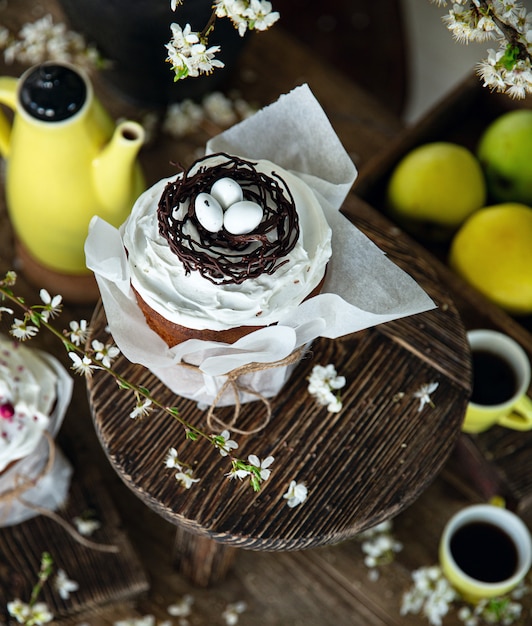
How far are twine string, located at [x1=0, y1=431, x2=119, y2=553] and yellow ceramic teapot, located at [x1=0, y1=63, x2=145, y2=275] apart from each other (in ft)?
0.72

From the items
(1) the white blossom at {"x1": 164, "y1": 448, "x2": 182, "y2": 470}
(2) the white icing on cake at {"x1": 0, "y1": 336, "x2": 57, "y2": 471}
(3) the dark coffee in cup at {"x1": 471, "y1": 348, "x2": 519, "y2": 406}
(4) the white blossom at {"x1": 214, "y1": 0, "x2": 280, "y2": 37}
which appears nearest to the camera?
(4) the white blossom at {"x1": 214, "y1": 0, "x2": 280, "y2": 37}

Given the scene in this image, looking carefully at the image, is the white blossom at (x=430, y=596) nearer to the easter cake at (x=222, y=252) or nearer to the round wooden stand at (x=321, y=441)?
the round wooden stand at (x=321, y=441)

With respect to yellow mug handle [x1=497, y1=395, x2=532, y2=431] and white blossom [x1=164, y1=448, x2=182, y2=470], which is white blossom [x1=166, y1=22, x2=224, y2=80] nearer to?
white blossom [x1=164, y1=448, x2=182, y2=470]

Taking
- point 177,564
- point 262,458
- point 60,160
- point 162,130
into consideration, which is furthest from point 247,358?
point 162,130

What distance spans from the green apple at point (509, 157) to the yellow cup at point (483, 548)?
37 cm

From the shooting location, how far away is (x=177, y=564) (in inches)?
34.9

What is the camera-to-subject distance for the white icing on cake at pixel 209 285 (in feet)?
1.65

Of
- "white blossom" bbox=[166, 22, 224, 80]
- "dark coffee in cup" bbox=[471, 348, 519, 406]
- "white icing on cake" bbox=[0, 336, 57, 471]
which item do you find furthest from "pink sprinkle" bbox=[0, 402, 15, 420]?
"dark coffee in cup" bbox=[471, 348, 519, 406]

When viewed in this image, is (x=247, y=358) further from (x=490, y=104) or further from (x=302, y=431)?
(x=490, y=104)

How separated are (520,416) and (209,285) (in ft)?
1.52

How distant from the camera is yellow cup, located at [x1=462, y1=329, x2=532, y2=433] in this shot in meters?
0.78

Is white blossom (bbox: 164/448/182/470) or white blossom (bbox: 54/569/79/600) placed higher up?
white blossom (bbox: 164/448/182/470)

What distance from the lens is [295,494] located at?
60 cm

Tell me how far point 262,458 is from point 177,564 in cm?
34
